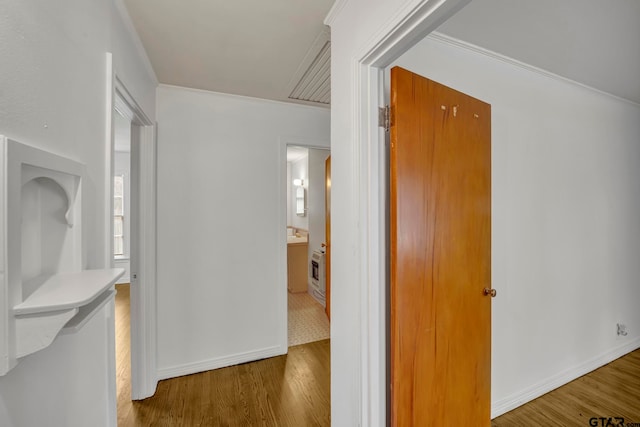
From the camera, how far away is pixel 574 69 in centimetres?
195

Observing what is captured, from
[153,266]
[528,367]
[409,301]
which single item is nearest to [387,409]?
[409,301]

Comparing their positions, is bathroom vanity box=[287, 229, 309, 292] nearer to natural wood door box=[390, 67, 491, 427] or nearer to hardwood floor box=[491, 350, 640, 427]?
hardwood floor box=[491, 350, 640, 427]

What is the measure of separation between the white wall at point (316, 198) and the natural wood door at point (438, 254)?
2757mm

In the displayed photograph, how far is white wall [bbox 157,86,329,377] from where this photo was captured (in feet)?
7.14

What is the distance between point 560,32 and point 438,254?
1.56 m

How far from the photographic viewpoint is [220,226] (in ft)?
7.67

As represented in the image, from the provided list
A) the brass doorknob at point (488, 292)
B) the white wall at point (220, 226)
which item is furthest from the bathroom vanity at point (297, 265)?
the brass doorknob at point (488, 292)

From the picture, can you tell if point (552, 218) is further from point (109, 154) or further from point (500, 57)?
point (109, 154)

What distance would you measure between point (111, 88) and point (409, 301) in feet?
5.44

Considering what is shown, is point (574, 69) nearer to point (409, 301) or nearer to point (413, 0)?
point (413, 0)

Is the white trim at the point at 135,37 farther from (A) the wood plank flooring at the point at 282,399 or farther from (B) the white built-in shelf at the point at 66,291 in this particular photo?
(A) the wood plank flooring at the point at 282,399

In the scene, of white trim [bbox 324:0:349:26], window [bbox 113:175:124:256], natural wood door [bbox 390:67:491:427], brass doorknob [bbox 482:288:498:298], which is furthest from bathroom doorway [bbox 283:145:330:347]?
window [bbox 113:175:124:256]

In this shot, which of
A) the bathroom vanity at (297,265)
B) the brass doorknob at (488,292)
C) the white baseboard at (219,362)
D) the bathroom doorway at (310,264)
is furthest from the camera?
the bathroom vanity at (297,265)

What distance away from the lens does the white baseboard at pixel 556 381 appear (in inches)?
69.3
